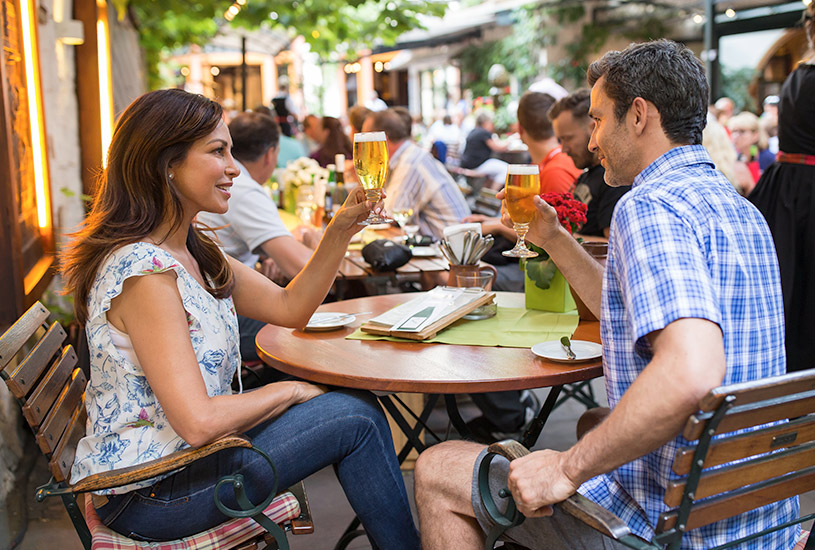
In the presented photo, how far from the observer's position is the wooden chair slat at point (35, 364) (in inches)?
69.4

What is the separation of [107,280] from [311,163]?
4.16 metres

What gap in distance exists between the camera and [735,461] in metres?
1.41

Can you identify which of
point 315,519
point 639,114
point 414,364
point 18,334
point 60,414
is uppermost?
point 639,114

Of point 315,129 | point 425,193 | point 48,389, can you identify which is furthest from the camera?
point 315,129

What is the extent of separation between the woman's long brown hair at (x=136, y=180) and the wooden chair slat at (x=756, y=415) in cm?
126

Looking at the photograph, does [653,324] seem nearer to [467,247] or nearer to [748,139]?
[467,247]

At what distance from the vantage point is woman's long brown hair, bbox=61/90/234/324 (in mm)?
1873

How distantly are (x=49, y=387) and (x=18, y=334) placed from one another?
0.15m

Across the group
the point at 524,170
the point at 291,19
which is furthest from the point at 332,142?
the point at 524,170

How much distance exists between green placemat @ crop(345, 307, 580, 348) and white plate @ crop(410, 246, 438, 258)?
1.48 meters

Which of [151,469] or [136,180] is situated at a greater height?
[136,180]

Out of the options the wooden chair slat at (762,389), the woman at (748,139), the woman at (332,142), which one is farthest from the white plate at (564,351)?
the woman at (332,142)

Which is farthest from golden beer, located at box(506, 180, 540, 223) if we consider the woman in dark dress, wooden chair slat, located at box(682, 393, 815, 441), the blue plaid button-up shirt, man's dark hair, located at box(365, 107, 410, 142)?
man's dark hair, located at box(365, 107, 410, 142)

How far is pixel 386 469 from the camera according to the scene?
1.93m
